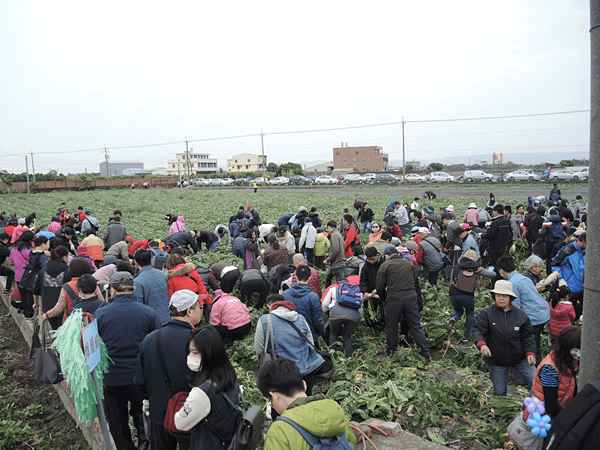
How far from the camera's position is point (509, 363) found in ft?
14.7

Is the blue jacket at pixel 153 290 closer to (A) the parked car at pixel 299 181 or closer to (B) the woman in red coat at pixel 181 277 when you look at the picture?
(B) the woman in red coat at pixel 181 277

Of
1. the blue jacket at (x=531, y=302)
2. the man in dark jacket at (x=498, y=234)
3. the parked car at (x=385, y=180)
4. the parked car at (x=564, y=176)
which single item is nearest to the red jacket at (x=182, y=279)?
the blue jacket at (x=531, y=302)

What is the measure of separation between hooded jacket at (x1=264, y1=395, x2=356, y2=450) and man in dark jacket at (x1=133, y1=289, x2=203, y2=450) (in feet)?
4.37

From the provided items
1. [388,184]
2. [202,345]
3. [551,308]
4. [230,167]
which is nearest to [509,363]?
[551,308]

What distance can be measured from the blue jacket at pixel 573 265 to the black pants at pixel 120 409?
6.66 meters

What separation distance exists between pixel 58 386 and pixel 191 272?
3129 mm

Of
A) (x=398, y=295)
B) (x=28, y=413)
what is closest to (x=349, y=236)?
(x=398, y=295)

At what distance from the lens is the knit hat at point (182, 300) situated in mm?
3414

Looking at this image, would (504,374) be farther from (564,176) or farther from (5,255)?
(564,176)

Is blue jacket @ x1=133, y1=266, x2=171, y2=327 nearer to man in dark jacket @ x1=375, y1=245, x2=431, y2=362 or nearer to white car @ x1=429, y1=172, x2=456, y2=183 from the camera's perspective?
man in dark jacket @ x1=375, y1=245, x2=431, y2=362

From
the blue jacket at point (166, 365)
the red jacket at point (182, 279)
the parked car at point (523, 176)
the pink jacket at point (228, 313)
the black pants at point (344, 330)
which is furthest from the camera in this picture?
the parked car at point (523, 176)

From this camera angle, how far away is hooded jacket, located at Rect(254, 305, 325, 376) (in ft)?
12.6

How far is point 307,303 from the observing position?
4910 millimetres

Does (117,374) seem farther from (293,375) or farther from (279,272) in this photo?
(279,272)
